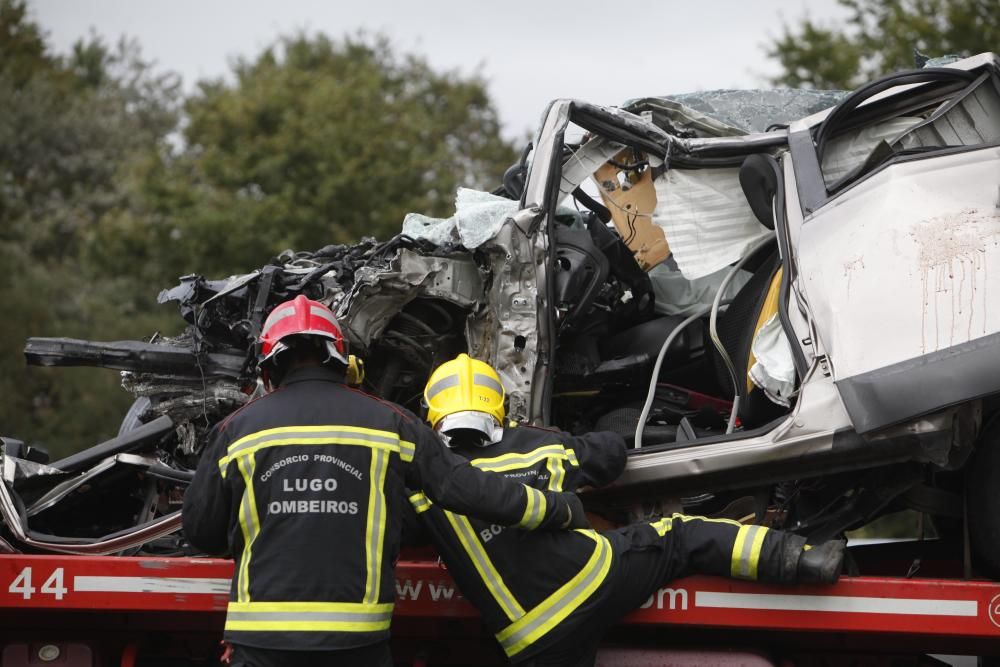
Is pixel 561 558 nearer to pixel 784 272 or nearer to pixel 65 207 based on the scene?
pixel 784 272

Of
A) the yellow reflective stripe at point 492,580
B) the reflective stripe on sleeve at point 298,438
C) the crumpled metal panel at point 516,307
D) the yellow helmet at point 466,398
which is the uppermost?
the crumpled metal panel at point 516,307

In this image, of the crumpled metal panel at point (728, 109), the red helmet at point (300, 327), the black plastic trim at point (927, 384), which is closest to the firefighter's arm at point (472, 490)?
the red helmet at point (300, 327)

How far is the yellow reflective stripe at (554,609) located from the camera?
3895 millimetres

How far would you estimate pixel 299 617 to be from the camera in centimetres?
360

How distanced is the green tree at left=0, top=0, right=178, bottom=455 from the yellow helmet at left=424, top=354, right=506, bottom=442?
1809 cm

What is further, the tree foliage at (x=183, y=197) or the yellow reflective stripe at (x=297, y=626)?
the tree foliage at (x=183, y=197)

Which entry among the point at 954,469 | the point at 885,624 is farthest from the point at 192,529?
the point at 954,469

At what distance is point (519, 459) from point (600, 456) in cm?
29

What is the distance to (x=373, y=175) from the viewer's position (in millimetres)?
21891

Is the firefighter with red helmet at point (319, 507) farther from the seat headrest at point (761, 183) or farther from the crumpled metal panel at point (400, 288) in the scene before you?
the seat headrest at point (761, 183)

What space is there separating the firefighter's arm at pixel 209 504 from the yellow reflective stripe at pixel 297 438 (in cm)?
4

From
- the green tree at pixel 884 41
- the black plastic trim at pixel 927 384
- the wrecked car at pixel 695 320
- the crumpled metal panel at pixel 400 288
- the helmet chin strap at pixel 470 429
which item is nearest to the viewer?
the black plastic trim at pixel 927 384

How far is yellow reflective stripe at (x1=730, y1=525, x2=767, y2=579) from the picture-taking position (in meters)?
3.89

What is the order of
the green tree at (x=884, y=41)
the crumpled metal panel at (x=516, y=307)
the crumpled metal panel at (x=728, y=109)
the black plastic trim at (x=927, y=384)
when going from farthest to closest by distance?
the green tree at (x=884, y=41) → the crumpled metal panel at (x=728, y=109) → the crumpled metal panel at (x=516, y=307) → the black plastic trim at (x=927, y=384)
